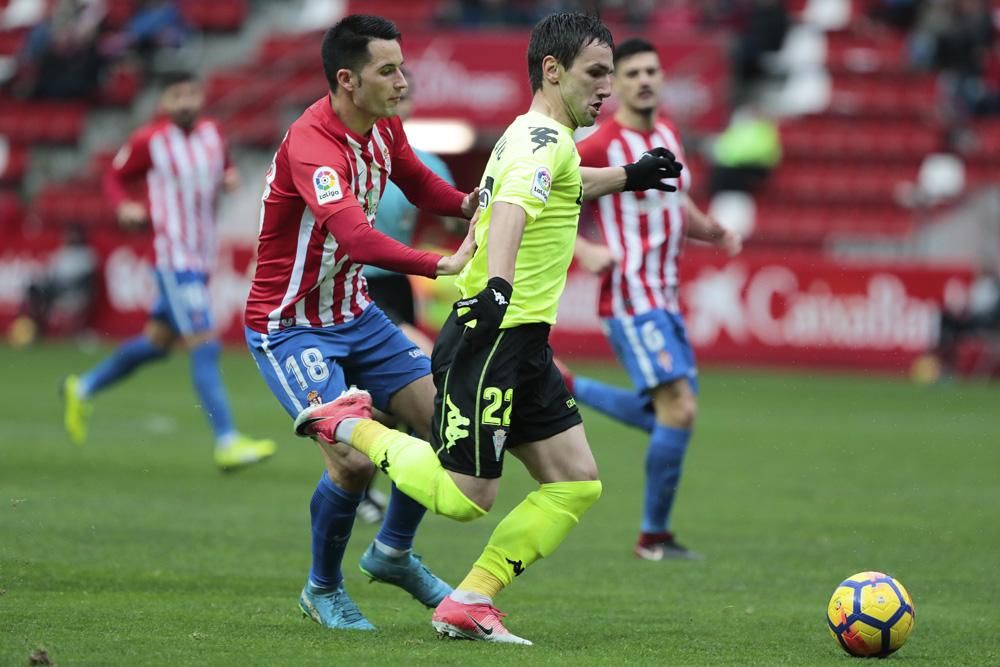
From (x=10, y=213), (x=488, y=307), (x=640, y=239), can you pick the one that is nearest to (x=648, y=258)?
(x=640, y=239)

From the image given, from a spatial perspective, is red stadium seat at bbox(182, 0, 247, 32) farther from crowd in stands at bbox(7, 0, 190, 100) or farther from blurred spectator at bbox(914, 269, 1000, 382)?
blurred spectator at bbox(914, 269, 1000, 382)

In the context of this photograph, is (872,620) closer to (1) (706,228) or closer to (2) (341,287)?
(2) (341,287)

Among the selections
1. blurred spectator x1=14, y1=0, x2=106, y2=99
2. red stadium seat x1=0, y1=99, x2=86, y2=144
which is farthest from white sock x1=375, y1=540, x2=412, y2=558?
blurred spectator x1=14, y1=0, x2=106, y2=99

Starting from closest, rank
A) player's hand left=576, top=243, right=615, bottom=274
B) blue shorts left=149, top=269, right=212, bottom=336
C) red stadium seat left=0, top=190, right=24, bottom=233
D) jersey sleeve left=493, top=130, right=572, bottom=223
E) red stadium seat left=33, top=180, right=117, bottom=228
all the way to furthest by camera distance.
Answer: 1. jersey sleeve left=493, top=130, right=572, bottom=223
2. player's hand left=576, top=243, right=615, bottom=274
3. blue shorts left=149, top=269, right=212, bottom=336
4. red stadium seat left=0, top=190, right=24, bottom=233
5. red stadium seat left=33, top=180, right=117, bottom=228

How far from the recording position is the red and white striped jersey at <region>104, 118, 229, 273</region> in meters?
11.2

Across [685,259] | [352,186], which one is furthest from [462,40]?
[352,186]

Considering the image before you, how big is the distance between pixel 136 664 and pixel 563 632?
166cm

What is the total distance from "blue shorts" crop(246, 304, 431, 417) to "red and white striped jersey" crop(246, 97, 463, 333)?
0.16 feet

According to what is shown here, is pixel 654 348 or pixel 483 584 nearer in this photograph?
pixel 483 584

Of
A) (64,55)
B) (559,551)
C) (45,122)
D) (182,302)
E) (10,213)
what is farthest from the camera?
(64,55)

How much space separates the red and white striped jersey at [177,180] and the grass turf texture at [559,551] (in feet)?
4.87

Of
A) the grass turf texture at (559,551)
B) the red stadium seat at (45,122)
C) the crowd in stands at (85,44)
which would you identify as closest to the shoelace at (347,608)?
the grass turf texture at (559,551)

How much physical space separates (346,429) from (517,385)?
24.5 inches

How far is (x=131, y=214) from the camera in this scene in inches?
420
